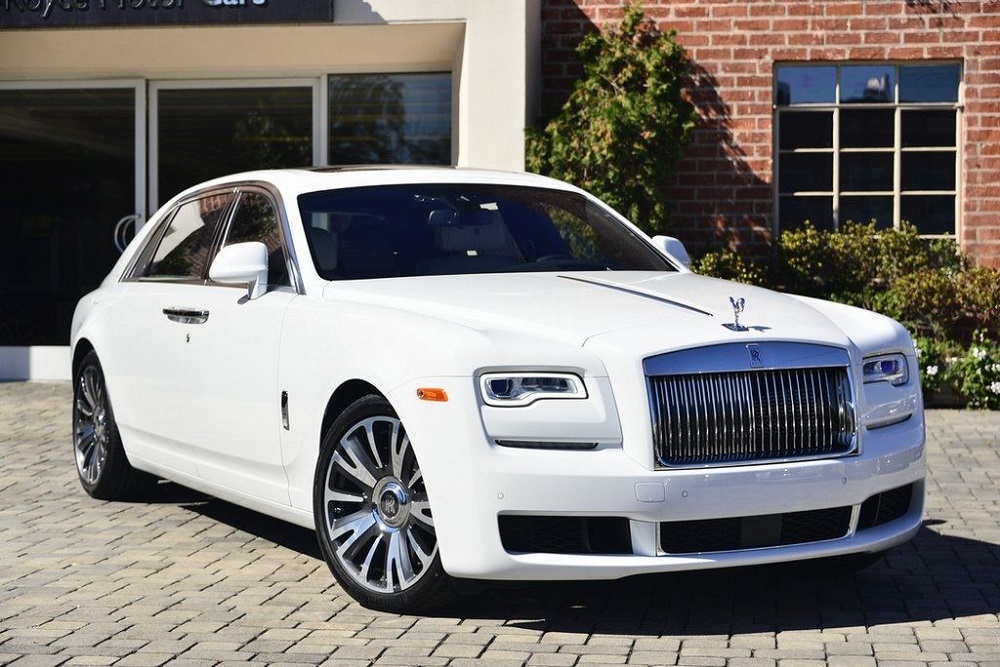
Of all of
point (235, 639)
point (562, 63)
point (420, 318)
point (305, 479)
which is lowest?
point (235, 639)

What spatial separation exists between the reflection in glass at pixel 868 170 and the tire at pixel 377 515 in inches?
372

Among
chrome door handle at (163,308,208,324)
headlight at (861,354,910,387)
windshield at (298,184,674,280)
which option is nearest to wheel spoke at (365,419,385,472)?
windshield at (298,184,674,280)

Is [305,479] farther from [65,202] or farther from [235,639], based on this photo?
[65,202]

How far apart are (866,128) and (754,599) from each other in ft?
30.1

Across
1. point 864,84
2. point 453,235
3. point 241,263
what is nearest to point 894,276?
point 864,84

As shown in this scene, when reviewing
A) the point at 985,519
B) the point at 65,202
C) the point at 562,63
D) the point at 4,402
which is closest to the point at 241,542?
the point at 985,519

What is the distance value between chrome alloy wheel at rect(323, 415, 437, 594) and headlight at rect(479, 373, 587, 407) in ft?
1.45

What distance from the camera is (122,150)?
1603 cm

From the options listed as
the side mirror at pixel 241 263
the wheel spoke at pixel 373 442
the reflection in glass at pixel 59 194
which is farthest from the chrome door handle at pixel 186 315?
the reflection in glass at pixel 59 194

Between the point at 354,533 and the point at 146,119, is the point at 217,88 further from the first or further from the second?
the point at 354,533

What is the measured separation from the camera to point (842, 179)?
14406 millimetres

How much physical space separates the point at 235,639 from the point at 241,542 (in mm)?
1938

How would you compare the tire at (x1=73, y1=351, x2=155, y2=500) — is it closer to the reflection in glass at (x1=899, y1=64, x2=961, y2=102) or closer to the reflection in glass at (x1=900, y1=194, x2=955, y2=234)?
the reflection in glass at (x1=900, y1=194, x2=955, y2=234)

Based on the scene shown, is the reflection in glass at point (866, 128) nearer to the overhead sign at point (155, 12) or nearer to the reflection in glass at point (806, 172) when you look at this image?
the reflection in glass at point (806, 172)
